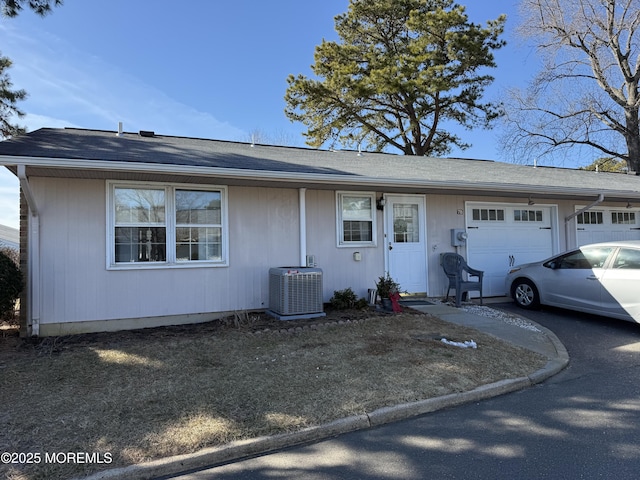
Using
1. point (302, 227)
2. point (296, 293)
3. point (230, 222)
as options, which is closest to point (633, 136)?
point (302, 227)

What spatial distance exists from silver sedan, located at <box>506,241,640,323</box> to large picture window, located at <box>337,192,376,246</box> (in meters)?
3.26

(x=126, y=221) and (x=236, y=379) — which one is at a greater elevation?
(x=126, y=221)

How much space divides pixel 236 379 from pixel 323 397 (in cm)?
102

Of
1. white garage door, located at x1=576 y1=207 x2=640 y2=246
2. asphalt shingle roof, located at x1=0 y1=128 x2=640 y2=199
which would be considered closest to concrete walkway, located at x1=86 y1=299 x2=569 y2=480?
asphalt shingle roof, located at x1=0 y1=128 x2=640 y2=199

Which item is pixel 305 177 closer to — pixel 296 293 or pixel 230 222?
pixel 230 222

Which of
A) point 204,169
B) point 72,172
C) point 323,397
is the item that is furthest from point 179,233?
point 323,397

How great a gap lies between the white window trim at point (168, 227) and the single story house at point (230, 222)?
2cm

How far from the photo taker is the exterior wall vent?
662 cm

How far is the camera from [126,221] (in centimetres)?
640

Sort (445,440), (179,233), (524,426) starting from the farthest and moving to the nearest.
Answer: (179,233), (524,426), (445,440)

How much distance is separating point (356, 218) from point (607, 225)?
7.38 meters

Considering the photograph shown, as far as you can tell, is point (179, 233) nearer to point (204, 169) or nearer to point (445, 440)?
point (204, 169)

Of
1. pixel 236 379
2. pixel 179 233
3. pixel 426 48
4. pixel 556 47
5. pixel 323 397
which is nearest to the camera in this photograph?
pixel 323 397

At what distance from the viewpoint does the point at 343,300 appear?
741cm
